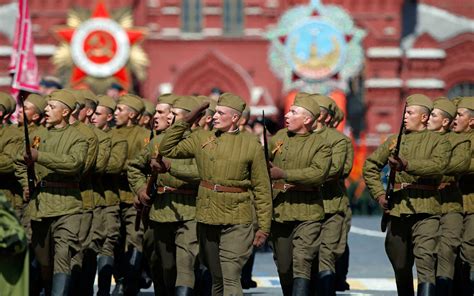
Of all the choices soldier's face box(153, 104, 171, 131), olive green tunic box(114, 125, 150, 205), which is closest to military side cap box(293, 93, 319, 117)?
soldier's face box(153, 104, 171, 131)

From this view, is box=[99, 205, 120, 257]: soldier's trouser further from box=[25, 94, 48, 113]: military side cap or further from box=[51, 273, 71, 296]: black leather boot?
box=[51, 273, 71, 296]: black leather boot

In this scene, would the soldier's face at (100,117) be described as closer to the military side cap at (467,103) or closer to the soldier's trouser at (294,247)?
the soldier's trouser at (294,247)

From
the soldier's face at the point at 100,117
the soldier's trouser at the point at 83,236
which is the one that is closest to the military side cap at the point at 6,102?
the soldier's face at the point at 100,117

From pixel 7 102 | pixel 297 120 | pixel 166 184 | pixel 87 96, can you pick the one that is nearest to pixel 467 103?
pixel 297 120

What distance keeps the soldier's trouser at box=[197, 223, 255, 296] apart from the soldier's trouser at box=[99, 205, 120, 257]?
8.43ft

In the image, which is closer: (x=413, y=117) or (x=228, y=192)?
(x=228, y=192)

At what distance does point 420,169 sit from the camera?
11695 millimetres

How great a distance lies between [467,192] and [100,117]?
4021 mm

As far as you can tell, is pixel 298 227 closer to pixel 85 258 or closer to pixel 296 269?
pixel 296 269

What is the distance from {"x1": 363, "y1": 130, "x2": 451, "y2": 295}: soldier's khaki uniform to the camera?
11.8m

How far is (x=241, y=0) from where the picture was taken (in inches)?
1758

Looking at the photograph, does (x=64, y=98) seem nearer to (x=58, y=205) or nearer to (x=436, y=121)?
(x=58, y=205)

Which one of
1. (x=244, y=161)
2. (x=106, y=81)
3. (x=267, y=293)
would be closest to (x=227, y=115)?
(x=244, y=161)

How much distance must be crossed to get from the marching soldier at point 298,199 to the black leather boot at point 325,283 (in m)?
0.91
